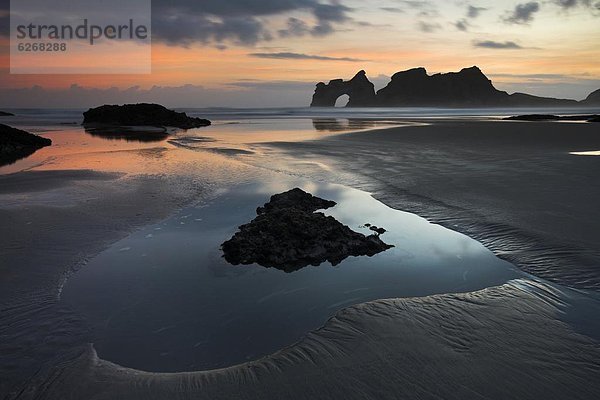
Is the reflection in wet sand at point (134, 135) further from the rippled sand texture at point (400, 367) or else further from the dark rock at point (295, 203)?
the rippled sand texture at point (400, 367)

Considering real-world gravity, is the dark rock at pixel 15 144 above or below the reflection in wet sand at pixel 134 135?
below

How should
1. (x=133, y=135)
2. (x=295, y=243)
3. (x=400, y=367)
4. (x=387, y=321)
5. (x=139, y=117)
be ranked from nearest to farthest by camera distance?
(x=400, y=367) < (x=387, y=321) < (x=295, y=243) < (x=133, y=135) < (x=139, y=117)

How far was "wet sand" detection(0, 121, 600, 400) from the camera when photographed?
3123 mm

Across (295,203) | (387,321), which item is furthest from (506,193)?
(387,321)

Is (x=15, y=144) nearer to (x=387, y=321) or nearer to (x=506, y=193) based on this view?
(x=506, y=193)

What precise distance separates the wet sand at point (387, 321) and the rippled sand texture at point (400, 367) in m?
0.01

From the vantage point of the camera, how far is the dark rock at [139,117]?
42594 mm

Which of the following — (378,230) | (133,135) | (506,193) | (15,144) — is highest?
(133,135)

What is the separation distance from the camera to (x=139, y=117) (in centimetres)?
4403

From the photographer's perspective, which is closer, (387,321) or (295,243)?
(387,321)

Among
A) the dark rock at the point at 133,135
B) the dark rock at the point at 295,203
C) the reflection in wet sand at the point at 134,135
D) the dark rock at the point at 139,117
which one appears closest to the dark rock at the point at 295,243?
the dark rock at the point at 295,203

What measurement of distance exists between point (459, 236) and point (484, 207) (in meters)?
1.86

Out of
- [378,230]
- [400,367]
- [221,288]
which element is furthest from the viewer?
[378,230]

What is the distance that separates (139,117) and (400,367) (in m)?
45.5
